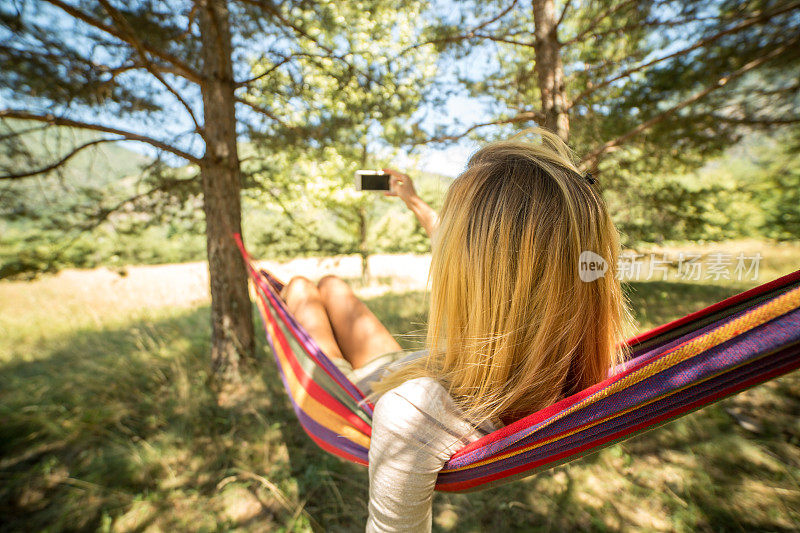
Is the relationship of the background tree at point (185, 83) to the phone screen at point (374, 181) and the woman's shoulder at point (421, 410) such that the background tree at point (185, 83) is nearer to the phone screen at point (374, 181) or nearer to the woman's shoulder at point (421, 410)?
the phone screen at point (374, 181)

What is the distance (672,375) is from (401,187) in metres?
1.31

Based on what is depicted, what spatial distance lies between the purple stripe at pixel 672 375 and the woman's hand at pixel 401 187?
1.18 m

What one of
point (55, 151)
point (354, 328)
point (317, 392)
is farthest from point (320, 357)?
point (55, 151)

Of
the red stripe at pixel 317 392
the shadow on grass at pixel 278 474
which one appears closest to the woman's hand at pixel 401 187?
the red stripe at pixel 317 392

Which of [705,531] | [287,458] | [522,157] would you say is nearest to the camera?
[522,157]

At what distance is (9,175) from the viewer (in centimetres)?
195

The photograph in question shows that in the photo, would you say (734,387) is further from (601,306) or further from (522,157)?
(522,157)

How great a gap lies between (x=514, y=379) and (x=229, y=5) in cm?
329

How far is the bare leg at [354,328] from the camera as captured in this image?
A: 1601 mm

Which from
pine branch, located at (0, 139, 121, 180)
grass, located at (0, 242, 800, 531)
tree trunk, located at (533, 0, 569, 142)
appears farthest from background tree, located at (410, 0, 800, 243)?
pine branch, located at (0, 139, 121, 180)

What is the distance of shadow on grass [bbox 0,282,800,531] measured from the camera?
147 cm

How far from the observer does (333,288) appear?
6.10ft

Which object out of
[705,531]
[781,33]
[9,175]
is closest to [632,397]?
[705,531]

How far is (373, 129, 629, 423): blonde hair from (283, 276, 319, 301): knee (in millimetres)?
1201
